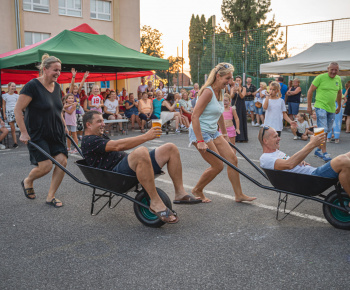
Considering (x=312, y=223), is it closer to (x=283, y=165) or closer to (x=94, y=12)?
(x=283, y=165)

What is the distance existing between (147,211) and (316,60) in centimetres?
1195

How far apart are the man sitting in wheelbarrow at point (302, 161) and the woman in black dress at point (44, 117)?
2.64 metres

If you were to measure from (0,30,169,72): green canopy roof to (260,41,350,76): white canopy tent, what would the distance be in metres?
4.65

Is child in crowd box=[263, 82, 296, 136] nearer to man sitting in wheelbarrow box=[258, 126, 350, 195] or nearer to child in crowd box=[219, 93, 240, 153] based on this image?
child in crowd box=[219, 93, 240, 153]

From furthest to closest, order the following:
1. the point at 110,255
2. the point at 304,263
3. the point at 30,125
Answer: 1. the point at 30,125
2. the point at 110,255
3. the point at 304,263

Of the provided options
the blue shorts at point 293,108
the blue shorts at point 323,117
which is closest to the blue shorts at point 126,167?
the blue shorts at point 323,117

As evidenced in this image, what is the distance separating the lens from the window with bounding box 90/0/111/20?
25.6m

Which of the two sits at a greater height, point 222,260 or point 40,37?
point 40,37

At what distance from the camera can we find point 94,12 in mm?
25750

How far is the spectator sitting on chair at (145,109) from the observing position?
542 inches

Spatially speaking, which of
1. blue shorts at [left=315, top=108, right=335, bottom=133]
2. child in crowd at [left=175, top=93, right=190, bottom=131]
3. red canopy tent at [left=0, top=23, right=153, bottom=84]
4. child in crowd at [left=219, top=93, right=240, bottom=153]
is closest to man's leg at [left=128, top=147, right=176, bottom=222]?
child in crowd at [left=219, top=93, right=240, bottom=153]

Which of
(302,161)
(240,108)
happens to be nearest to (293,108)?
(240,108)

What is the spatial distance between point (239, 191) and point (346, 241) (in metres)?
1.58

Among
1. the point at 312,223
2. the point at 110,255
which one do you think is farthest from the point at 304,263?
the point at 110,255
